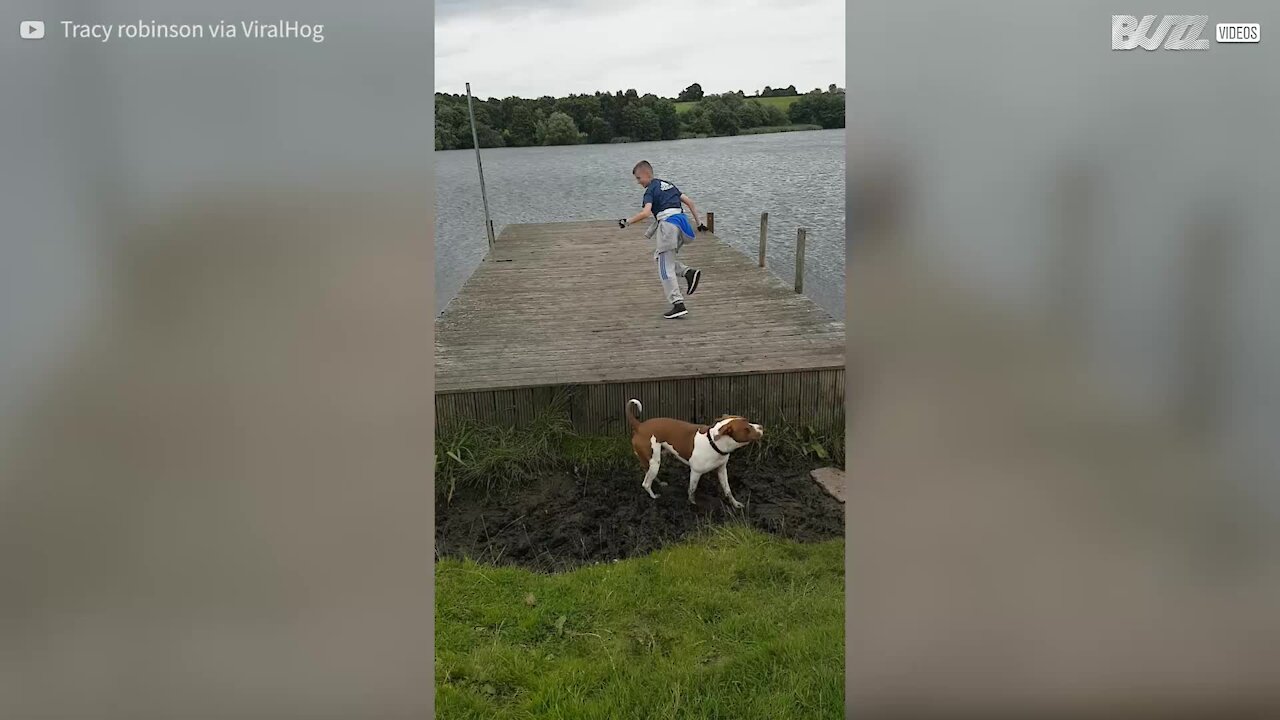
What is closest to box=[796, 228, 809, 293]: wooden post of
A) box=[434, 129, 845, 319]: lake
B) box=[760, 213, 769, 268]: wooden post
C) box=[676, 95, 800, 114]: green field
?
box=[434, 129, 845, 319]: lake

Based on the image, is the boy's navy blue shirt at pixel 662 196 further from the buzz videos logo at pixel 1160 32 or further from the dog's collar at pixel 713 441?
the buzz videos logo at pixel 1160 32

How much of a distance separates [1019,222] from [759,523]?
1731mm

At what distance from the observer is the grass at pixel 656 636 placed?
5.81ft

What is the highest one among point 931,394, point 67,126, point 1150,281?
point 67,126

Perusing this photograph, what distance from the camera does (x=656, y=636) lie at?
211 cm

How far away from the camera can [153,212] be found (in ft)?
3.76

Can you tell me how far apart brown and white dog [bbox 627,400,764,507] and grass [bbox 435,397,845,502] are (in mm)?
182

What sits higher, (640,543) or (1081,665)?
(1081,665)

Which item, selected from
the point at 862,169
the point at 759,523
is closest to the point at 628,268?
the point at 759,523

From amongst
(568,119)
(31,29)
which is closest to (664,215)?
(568,119)

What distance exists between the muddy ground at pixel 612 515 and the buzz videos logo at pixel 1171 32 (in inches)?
69.4

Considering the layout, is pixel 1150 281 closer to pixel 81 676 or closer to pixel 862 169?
pixel 862 169

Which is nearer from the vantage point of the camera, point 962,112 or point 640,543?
point 962,112

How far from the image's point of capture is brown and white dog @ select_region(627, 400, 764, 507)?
2709 millimetres
